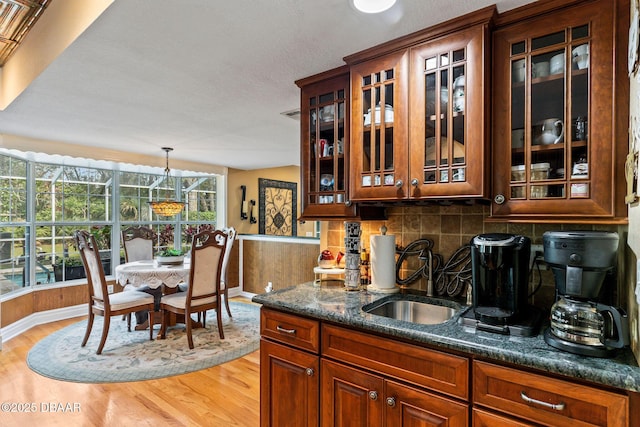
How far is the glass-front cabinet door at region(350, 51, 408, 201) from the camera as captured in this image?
166cm

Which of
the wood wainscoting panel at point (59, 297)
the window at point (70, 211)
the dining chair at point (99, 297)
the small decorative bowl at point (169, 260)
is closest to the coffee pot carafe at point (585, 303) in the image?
the dining chair at point (99, 297)

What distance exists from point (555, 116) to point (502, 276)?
67 cm

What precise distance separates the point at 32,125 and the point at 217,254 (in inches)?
83.0

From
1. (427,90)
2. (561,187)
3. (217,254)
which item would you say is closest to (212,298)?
(217,254)

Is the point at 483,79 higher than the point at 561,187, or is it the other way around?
the point at 483,79

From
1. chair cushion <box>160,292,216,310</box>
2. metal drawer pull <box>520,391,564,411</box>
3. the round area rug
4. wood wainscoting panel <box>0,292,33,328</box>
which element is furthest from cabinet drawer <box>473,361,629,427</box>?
wood wainscoting panel <box>0,292,33,328</box>

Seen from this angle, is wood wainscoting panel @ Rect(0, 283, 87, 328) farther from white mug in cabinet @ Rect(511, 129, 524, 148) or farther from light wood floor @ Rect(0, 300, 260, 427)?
white mug in cabinet @ Rect(511, 129, 524, 148)

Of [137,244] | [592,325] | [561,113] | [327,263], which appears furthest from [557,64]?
[137,244]

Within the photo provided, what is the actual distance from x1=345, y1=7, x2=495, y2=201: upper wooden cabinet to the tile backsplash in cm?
38

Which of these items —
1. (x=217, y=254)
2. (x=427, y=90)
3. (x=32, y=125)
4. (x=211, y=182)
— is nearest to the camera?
(x=427, y=90)

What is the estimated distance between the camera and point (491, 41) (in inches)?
57.8

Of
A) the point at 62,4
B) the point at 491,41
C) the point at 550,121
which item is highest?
the point at 62,4

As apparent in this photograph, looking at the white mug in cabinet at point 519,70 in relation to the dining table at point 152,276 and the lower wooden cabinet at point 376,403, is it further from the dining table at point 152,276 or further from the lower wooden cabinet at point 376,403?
the dining table at point 152,276

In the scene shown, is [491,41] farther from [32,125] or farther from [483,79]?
[32,125]
